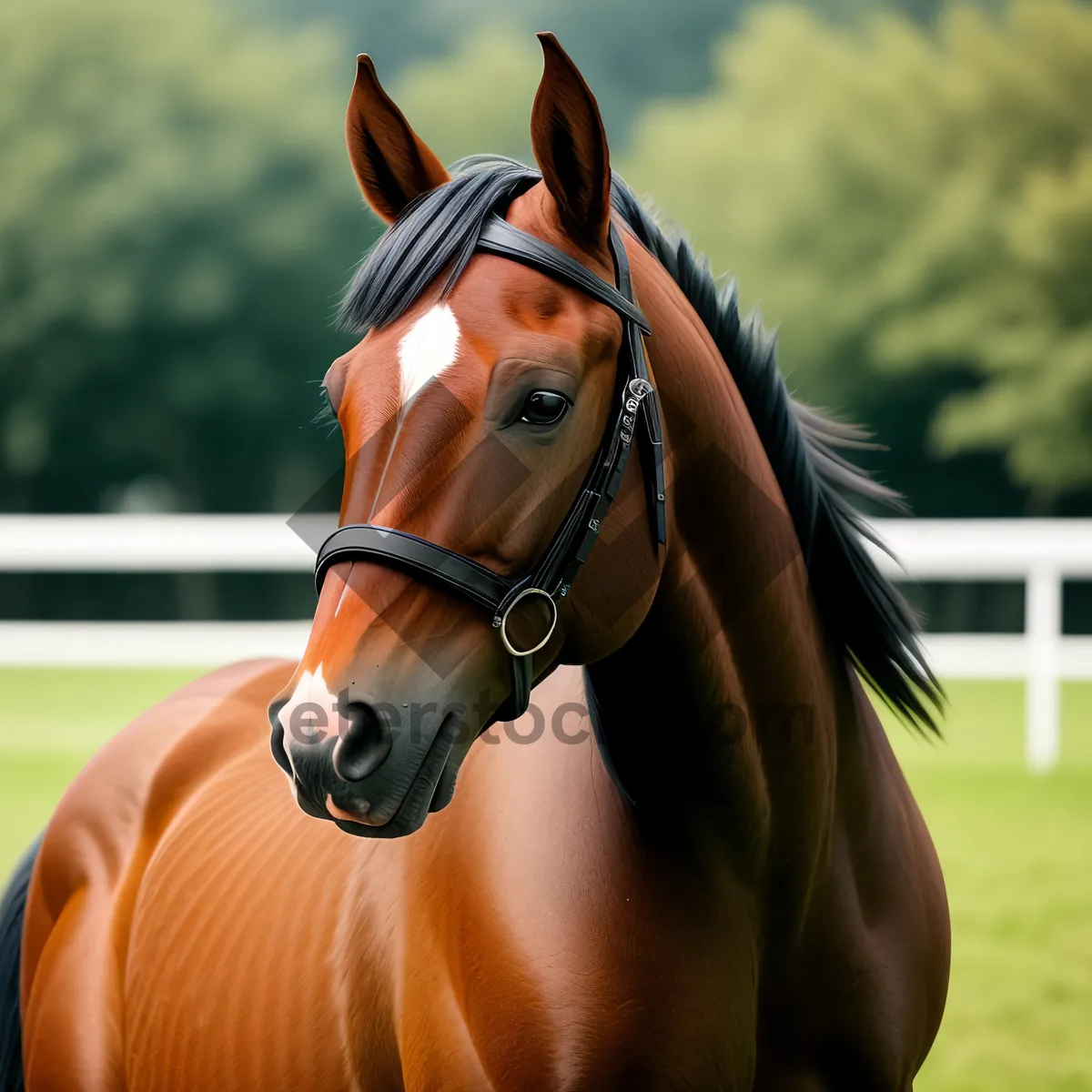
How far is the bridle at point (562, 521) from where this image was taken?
164 cm

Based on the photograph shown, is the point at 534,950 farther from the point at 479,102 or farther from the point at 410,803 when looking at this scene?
the point at 479,102

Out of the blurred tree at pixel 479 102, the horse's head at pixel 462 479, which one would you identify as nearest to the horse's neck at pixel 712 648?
the horse's head at pixel 462 479

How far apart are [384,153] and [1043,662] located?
22.9ft

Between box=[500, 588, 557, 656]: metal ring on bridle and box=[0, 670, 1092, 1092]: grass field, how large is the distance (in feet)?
10.3

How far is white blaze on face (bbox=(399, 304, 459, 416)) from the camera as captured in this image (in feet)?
5.53

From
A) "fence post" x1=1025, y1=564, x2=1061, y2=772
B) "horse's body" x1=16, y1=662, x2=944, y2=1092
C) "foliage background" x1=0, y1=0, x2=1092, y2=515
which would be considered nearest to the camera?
"horse's body" x1=16, y1=662, x2=944, y2=1092

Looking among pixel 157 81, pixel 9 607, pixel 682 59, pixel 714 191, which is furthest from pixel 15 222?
pixel 682 59

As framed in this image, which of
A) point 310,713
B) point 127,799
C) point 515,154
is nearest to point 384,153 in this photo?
point 310,713

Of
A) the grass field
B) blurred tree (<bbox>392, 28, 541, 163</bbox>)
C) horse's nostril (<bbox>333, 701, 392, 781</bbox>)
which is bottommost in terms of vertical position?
the grass field

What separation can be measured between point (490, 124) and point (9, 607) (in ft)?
46.9

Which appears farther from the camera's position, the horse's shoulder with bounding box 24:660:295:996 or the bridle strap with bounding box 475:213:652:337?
the horse's shoulder with bounding box 24:660:295:996

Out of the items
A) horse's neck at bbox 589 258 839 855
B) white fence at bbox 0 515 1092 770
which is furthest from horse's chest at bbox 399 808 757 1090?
white fence at bbox 0 515 1092 770

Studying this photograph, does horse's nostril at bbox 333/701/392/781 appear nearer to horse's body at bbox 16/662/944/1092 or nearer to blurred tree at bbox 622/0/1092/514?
horse's body at bbox 16/662/944/1092

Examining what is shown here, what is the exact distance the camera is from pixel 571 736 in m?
2.12
